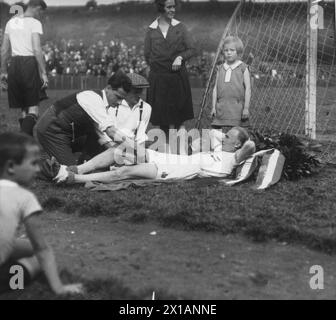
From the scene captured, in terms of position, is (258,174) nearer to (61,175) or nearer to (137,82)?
(137,82)

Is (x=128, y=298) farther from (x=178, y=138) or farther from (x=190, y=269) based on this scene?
(x=178, y=138)

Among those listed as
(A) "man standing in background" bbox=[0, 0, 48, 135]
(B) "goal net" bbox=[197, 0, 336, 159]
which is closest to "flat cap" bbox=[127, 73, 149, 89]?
(A) "man standing in background" bbox=[0, 0, 48, 135]

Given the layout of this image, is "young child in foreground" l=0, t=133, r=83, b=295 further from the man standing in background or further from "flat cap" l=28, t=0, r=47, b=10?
"flat cap" l=28, t=0, r=47, b=10

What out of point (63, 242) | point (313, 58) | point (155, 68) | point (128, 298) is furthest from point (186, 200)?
point (313, 58)

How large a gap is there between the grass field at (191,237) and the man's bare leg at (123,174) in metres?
0.32

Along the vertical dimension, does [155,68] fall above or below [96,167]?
above

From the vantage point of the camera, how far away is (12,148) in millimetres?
4055

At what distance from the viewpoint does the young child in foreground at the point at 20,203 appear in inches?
160

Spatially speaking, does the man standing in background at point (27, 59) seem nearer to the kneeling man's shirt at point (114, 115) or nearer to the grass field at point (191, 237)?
the kneeling man's shirt at point (114, 115)

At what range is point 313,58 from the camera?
34.4ft

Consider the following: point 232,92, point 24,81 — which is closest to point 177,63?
point 232,92

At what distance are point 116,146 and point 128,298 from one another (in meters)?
3.70

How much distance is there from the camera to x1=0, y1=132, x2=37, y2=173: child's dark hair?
160 inches
